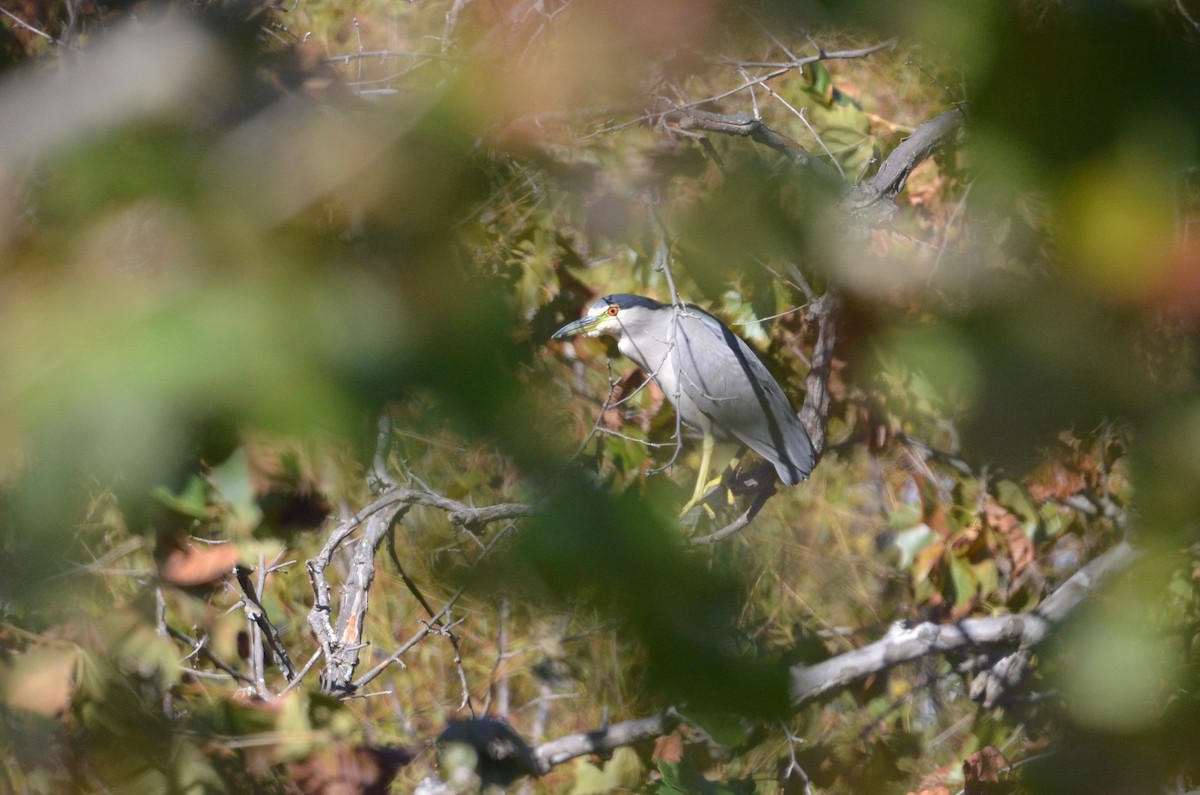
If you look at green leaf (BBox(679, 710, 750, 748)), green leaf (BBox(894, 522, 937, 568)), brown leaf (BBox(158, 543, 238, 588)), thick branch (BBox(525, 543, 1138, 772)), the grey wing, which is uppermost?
green leaf (BBox(679, 710, 750, 748))

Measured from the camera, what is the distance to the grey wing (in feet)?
5.79

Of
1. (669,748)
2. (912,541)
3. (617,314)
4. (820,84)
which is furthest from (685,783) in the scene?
(820,84)

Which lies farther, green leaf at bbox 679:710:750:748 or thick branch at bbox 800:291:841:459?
thick branch at bbox 800:291:841:459

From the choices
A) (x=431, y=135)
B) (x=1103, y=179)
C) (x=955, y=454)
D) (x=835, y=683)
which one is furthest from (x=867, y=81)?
(x=431, y=135)

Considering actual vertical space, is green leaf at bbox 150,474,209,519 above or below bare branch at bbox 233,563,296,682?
above

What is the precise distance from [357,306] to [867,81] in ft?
6.10

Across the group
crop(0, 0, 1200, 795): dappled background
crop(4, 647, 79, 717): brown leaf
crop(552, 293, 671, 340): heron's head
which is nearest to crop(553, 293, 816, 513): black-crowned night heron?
crop(552, 293, 671, 340): heron's head

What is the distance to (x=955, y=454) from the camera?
6.23 feet

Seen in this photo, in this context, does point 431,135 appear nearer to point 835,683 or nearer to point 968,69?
point 968,69

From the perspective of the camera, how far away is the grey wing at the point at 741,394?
1.76 metres

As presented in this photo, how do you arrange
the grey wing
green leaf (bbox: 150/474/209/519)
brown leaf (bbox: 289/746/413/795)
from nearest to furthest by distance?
green leaf (bbox: 150/474/209/519), brown leaf (bbox: 289/746/413/795), the grey wing

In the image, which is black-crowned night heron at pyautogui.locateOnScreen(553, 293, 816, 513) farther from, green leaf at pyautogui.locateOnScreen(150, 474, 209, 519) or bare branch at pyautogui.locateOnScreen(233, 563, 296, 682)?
green leaf at pyautogui.locateOnScreen(150, 474, 209, 519)

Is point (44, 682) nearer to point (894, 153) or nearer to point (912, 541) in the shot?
point (894, 153)

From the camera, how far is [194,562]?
133 centimetres
